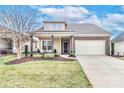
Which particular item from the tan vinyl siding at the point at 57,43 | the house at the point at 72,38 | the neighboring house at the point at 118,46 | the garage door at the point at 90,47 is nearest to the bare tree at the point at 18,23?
the house at the point at 72,38

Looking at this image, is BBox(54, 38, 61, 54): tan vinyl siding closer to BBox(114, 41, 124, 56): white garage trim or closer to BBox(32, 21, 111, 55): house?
BBox(32, 21, 111, 55): house

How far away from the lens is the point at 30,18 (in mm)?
13672

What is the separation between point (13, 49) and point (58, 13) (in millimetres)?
3858

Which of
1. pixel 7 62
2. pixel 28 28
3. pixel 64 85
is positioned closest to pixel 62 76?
pixel 64 85

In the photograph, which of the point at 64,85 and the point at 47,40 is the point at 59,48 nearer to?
the point at 47,40

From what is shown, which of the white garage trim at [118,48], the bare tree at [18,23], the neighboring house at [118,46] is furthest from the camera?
the white garage trim at [118,48]

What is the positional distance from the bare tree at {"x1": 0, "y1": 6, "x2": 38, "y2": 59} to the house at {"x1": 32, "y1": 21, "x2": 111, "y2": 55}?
8.59ft

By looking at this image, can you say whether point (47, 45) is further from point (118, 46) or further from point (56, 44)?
point (118, 46)

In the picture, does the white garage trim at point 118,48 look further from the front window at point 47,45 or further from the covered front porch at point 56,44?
the front window at point 47,45

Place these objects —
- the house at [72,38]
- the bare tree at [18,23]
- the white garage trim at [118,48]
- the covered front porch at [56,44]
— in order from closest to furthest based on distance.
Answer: the bare tree at [18,23] → the white garage trim at [118,48] → the house at [72,38] → the covered front porch at [56,44]

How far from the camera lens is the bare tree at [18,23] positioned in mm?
12695

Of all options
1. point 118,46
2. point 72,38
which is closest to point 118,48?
point 118,46

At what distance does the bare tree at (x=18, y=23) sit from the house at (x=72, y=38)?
8.59ft

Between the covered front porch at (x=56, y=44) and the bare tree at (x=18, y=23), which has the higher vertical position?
the bare tree at (x=18, y=23)
